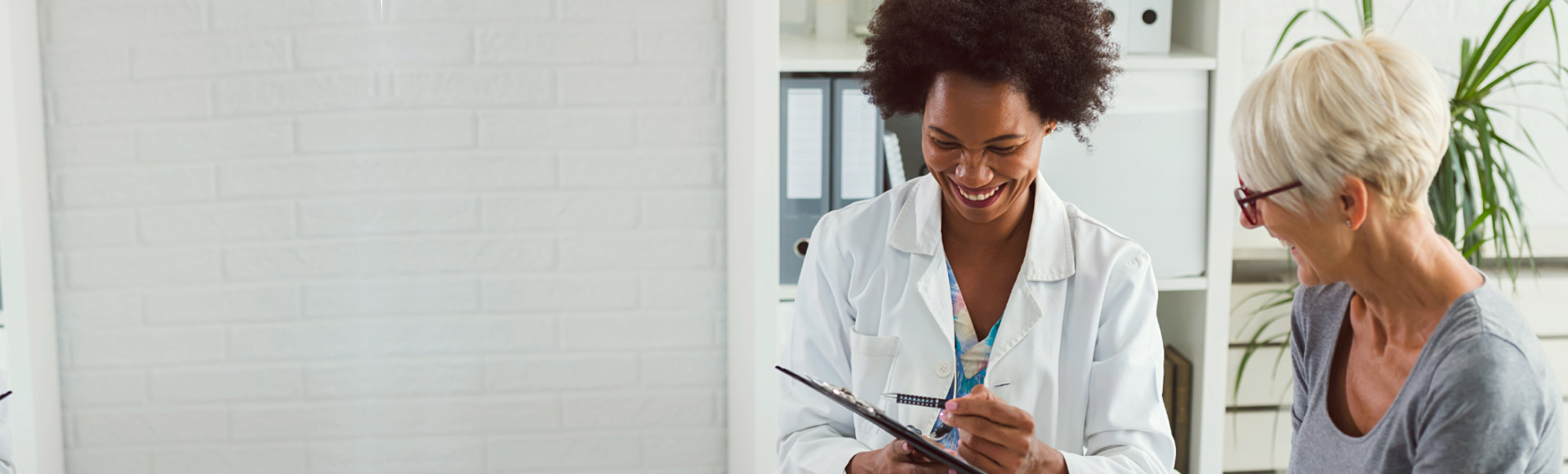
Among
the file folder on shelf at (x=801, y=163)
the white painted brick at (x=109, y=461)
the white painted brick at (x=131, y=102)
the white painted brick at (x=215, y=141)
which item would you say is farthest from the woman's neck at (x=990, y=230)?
the white painted brick at (x=109, y=461)

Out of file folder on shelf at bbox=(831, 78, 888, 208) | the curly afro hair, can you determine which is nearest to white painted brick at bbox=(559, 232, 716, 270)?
file folder on shelf at bbox=(831, 78, 888, 208)

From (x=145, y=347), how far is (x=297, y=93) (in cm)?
58

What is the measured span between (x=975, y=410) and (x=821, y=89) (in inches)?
30.7

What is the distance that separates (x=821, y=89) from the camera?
72.6 inches

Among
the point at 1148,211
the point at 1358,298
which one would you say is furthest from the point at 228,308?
the point at 1358,298

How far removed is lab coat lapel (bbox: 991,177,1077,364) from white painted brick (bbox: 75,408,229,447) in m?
1.59

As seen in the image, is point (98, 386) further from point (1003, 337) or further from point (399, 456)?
point (1003, 337)

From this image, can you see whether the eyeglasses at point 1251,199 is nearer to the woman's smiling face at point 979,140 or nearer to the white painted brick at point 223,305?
the woman's smiling face at point 979,140

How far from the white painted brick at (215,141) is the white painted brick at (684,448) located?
915 mm

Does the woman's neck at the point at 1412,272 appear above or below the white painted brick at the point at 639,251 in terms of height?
above

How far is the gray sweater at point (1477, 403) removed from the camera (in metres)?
0.97

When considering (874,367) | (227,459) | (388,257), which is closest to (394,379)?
(388,257)

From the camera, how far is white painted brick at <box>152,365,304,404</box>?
2.12 meters

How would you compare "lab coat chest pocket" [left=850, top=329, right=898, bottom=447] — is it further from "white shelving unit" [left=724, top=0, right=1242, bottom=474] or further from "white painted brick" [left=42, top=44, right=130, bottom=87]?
"white painted brick" [left=42, top=44, right=130, bottom=87]
